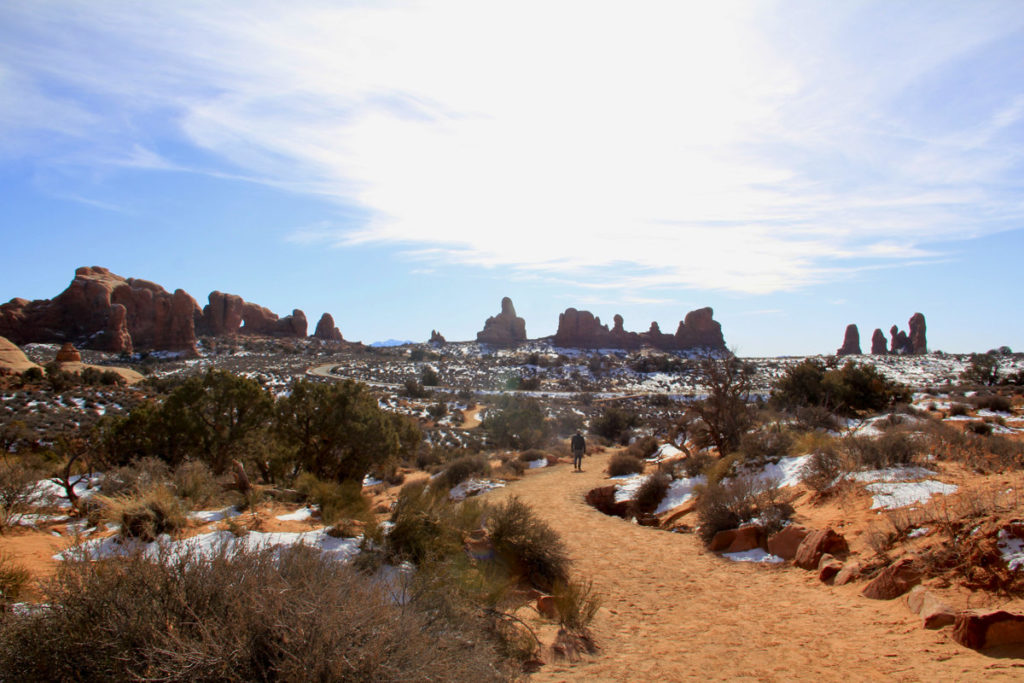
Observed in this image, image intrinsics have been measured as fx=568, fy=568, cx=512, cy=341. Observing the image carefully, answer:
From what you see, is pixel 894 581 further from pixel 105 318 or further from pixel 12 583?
pixel 105 318

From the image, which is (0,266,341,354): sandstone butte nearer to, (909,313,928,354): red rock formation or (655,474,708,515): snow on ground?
(655,474,708,515): snow on ground

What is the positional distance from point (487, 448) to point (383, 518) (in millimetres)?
20734

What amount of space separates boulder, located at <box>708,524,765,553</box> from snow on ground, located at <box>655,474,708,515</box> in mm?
3219

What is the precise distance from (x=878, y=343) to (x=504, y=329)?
203 ft

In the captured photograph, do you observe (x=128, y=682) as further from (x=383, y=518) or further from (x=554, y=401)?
(x=554, y=401)

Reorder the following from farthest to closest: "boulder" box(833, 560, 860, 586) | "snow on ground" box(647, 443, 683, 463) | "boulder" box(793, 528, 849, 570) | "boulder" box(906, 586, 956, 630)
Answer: "snow on ground" box(647, 443, 683, 463)
"boulder" box(793, 528, 849, 570)
"boulder" box(833, 560, 860, 586)
"boulder" box(906, 586, 956, 630)

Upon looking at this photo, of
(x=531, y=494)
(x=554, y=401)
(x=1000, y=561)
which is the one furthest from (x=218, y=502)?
(x=554, y=401)

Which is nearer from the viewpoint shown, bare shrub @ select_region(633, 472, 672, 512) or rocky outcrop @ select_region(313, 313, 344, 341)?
bare shrub @ select_region(633, 472, 672, 512)

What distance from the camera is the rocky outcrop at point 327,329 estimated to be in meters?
101

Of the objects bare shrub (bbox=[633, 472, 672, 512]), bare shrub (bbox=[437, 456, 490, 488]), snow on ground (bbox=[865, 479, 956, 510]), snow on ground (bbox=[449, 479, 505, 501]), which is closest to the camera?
snow on ground (bbox=[865, 479, 956, 510])

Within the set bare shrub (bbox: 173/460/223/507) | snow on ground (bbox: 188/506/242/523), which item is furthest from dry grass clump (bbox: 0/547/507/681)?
bare shrub (bbox: 173/460/223/507)

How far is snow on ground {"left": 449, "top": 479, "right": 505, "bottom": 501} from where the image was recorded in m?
16.2

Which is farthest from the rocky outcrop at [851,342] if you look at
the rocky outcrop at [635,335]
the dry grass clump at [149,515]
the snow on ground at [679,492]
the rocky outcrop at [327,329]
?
the dry grass clump at [149,515]

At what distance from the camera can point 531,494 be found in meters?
15.8
